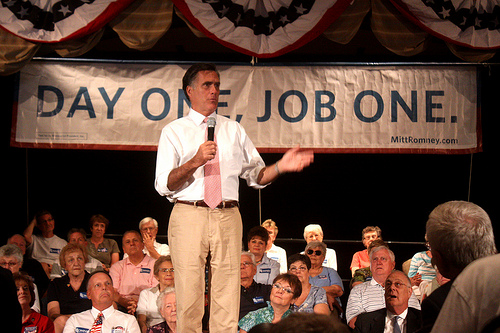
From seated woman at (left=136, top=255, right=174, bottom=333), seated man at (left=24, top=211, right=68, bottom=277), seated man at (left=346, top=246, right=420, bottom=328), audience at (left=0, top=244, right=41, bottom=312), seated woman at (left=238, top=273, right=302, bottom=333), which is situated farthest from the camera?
seated man at (left=24, top=211, right=68, bottom=277)

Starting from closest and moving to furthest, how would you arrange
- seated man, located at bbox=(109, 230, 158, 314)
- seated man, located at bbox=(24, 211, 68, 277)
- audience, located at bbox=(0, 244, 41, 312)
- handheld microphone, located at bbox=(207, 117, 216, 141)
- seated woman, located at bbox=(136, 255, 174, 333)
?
handheld microphone, located at bbox=(207, 117, 216, 141) → seated woman, located at bbox=(136, 255, 174, 333) → audience, located at bbox=(0, 244, 41, 312) → seated man, located at bbox=(109, 230, 158, 314) → seated man, located at bbox=(24, 211, 68, 277)

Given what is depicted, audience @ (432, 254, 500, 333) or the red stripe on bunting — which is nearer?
audience @ (432, 254, 500, 333)

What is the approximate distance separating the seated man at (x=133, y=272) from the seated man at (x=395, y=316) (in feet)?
6.32

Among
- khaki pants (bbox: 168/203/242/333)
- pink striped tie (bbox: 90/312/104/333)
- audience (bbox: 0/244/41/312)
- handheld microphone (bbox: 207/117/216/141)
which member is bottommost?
pink striped tie (bbox: 90/312/104/333)

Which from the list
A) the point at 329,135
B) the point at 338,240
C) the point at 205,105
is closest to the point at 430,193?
the point at 338,240

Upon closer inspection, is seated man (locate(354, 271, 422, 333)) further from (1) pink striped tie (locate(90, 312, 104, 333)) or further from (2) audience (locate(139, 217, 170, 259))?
(2) audience (locate(139, 217, 170, 259))

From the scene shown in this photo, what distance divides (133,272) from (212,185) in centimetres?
255

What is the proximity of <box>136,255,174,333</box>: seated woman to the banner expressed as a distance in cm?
110

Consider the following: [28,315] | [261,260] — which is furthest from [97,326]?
[261,260]

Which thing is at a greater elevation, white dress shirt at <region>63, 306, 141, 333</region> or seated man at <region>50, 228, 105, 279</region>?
seated man at <region>50, 228, 105, 279</region>

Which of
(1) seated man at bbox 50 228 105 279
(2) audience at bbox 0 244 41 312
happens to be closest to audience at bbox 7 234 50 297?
(1) seated man at bbox 50 228 105 279

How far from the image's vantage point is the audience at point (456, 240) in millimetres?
1346

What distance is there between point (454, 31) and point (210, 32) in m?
1.87

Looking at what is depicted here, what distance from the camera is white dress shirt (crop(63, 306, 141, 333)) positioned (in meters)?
3.54
